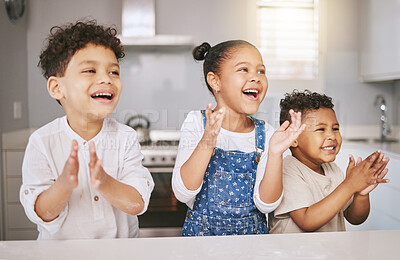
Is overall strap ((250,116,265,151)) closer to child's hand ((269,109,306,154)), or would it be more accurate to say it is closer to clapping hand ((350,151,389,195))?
child's hand ((269,109,306,154))

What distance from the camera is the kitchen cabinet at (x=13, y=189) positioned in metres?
0.60

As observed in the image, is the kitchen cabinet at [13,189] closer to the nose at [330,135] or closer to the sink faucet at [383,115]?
the nose at [330,135]

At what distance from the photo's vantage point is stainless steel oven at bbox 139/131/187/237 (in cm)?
62

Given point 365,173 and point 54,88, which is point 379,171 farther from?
point 54,88

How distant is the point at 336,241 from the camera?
0.51 metres

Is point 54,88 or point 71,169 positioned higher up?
point 54,88

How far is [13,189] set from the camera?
24.1 inches

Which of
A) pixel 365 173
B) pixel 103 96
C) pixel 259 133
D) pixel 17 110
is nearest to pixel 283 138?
pixel 259 133

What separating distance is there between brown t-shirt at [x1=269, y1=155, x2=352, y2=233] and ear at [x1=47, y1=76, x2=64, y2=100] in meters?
0.39

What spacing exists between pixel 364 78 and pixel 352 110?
0.06 meters

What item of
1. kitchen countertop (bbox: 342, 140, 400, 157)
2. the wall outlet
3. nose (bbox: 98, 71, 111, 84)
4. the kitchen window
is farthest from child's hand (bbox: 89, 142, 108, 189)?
kitchen countertop (bbox: 342, 140, 400, 157)

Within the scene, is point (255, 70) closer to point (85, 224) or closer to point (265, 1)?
point (265, 1)

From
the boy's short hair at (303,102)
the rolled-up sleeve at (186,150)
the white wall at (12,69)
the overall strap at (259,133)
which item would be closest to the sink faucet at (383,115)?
the boy's short hair at (303,102)

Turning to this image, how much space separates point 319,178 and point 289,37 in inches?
10.2
